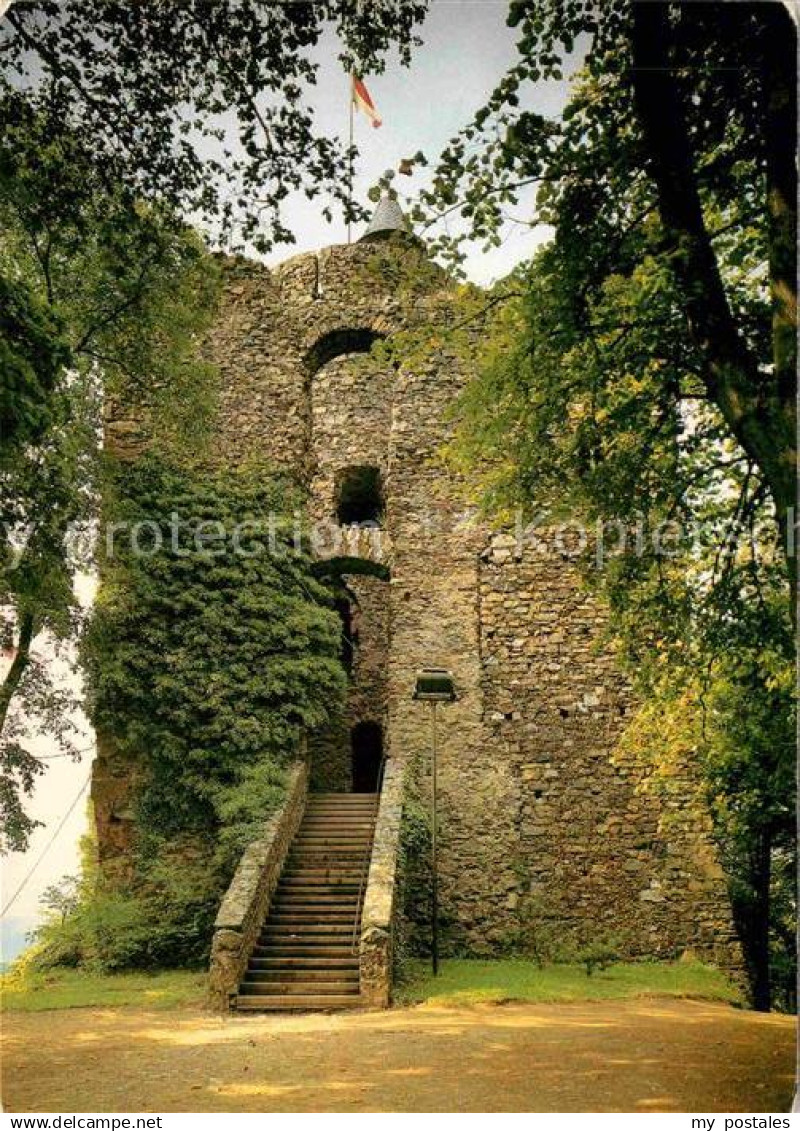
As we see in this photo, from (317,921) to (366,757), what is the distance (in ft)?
29.6

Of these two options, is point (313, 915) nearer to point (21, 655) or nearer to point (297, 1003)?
point (297, 1003)

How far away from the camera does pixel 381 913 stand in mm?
9094

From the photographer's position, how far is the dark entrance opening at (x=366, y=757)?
61.9ft

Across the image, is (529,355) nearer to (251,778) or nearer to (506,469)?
(506,469)

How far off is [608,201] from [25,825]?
28.4 ft

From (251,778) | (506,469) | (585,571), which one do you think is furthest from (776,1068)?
(251,778)

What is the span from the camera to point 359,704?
1844 centimetres

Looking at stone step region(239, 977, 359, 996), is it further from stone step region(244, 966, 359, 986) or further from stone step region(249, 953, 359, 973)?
stone step region(249, 953, 359, 973)

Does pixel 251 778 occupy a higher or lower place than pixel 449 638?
lower

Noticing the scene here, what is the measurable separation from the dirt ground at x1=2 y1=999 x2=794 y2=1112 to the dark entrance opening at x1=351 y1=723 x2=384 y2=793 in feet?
35.0

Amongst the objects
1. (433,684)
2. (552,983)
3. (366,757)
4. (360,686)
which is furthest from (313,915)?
(366,757)

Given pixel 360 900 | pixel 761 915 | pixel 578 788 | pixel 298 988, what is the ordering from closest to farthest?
1. pixel 298 988
2. pixel 360 900
3. pixel 578 788
4. pixel 761 915

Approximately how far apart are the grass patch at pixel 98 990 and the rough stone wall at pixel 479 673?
366 cm

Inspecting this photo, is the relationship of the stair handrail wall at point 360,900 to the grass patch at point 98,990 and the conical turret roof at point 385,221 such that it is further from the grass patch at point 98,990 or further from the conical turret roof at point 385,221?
the conical turret roof at point 385,221
